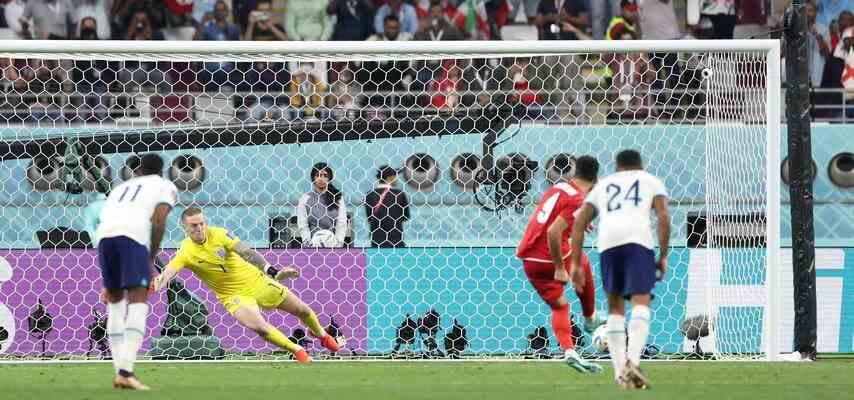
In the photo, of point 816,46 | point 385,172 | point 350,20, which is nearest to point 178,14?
point 350,20

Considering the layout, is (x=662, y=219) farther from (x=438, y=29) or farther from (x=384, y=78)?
(x=438, y=29)

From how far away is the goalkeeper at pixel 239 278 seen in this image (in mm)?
12375

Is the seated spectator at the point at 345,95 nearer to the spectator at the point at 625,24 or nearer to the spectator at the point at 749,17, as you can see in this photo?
the spectator at the point at 625,24

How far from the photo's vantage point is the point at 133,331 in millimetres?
9117

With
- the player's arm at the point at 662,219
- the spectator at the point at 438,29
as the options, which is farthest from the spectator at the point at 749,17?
the player's arm at the point at 662,219

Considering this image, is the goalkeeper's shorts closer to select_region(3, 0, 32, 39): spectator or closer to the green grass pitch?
the green grass pitch

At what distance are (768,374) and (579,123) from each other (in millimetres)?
4712

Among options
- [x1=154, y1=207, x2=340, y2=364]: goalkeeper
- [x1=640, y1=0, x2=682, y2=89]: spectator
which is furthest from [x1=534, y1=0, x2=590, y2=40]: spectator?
[x1=154, y1=207, x2=340, y2=364]: goalkeeper

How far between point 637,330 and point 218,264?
191 inches

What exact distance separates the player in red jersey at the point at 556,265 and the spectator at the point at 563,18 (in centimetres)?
770

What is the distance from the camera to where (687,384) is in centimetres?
932

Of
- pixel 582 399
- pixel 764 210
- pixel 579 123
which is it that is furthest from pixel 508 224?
pixel 582 399

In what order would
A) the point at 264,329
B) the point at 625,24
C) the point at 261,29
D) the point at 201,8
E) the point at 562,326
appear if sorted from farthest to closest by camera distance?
the point at 201,8, the point at 261,29, the point at 625,24, the point at 264,329, the point at 562,326

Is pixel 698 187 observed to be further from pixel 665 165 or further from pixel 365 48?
pixel 365 48
